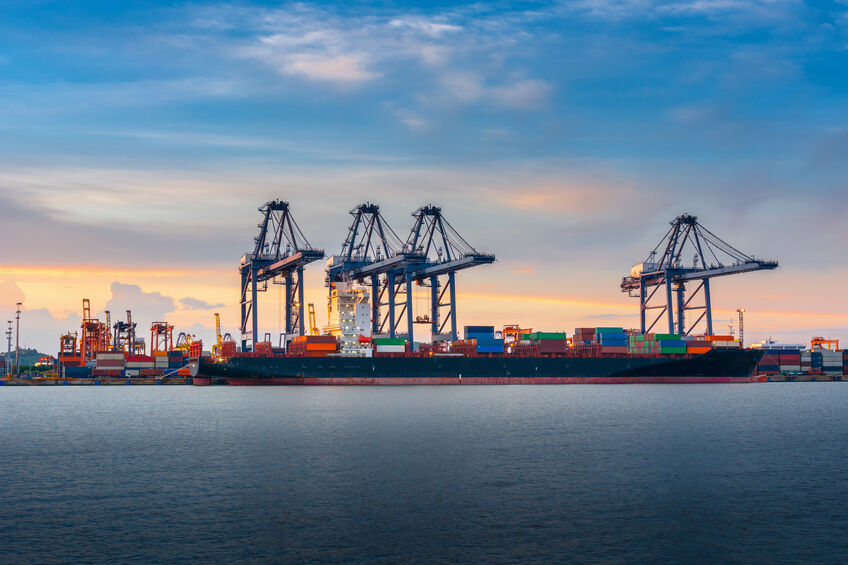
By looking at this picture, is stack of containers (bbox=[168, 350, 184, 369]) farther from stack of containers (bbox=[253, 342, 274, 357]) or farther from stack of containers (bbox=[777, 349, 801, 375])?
stack of containers (bbox=[777, 349, 801, 375])

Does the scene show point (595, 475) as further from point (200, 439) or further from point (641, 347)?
point (641, 347)

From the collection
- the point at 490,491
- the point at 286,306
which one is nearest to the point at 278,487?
the point at 490,491

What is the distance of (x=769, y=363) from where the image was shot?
155875 millimetres

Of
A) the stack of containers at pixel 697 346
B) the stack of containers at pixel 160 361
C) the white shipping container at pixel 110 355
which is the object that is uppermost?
the stack of containers at pixel 697 346

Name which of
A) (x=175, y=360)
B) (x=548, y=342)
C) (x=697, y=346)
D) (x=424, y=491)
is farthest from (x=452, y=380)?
(x=424, y=491)

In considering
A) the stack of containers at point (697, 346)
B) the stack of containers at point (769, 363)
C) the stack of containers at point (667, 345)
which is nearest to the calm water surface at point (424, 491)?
the stack of containers at point (667, 345)

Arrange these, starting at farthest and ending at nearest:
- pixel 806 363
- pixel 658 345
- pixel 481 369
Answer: pixel 806 363
pixel 658 345
pixel 481 369

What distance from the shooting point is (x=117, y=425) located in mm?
50750

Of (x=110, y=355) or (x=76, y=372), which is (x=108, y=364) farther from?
(x=76, y=372)

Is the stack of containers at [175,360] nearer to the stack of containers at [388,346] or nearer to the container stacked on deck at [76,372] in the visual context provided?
the container stacked on deck at [76,372]

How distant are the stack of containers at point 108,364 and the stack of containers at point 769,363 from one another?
125864 mm

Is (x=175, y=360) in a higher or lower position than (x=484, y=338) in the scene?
lower

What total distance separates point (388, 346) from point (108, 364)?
69.0 m

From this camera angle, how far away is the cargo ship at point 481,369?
9619 centimetres
